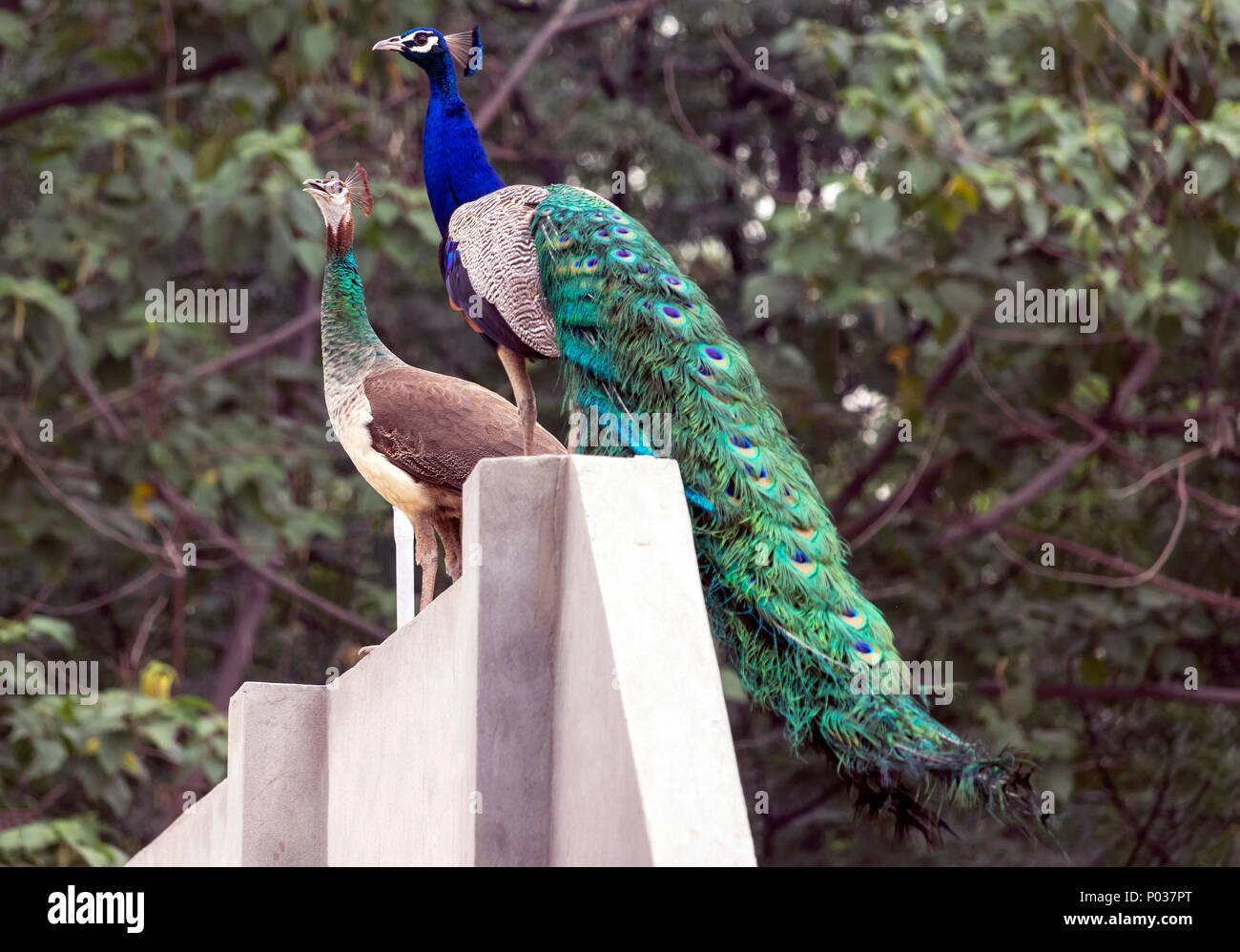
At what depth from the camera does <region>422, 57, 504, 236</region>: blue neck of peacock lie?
473 cm

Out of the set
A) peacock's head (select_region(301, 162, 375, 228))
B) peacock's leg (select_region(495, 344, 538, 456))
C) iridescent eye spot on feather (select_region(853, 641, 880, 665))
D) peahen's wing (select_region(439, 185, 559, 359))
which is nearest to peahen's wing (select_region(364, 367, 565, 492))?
peacock's leg (select_region(495, 344, 538, 456))

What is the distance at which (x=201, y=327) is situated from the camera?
9117 millimetres

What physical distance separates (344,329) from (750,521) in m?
1.56

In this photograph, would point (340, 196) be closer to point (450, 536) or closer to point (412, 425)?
point (412, 425)

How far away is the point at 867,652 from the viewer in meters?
3.63

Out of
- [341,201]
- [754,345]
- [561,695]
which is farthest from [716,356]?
[754,345]

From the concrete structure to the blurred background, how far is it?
8.53 ft

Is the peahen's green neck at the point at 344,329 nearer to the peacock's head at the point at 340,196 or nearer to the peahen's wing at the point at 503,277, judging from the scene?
the peacock's head at the point at 340,196

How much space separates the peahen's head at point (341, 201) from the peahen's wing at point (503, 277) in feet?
2.36

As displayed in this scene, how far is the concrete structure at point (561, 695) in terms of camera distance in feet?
9.17

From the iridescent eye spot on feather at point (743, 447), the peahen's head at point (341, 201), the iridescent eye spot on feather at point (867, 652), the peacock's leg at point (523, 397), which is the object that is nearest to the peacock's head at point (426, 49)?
the peahen's head at point (341, 201)

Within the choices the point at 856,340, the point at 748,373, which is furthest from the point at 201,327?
the point at 748,373

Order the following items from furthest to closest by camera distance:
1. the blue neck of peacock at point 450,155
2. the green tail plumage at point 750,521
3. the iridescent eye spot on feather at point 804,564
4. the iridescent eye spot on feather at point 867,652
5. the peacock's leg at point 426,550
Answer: the blue neck of peacock at point 450,155 < the peacock's leg at point 426,550 < the iridescent eye spot on feather at point 804,564 < the iridescent eye spot on feather at point 867,652 < the green tail plumage at point 750,521

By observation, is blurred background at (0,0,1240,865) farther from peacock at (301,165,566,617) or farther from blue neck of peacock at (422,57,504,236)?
blue neck of peacock at (422,57,504,236)
